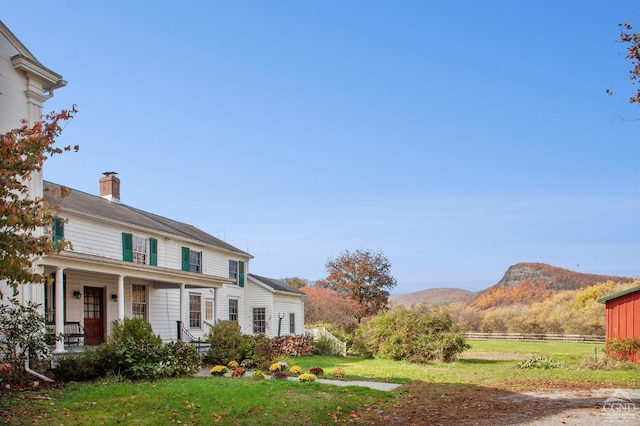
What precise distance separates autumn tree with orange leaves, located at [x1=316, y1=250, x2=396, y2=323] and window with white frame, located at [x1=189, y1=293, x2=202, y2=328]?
1993 cm

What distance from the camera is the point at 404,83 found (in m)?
18.7

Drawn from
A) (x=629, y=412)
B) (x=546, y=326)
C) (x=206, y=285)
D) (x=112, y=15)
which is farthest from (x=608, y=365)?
(x=546, y=326)

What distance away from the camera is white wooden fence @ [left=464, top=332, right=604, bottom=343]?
40188 millimetres

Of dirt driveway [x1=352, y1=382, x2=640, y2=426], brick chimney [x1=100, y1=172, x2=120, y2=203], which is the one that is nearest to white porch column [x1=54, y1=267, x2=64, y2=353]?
dirt driveway [x1=352, y1=382, x2=640, y2=426]

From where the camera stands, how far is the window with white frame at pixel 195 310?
24125 millimetres

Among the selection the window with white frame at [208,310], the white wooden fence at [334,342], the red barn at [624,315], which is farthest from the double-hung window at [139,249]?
the red barn at [624,315]

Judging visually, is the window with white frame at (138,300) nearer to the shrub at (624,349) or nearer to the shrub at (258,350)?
the shrub at (258,350)

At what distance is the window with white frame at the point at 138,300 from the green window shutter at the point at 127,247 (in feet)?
4.29

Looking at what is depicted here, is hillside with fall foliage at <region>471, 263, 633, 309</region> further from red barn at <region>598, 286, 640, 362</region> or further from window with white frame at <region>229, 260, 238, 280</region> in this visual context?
red barn at <region>598, 286, 640, 362</region>

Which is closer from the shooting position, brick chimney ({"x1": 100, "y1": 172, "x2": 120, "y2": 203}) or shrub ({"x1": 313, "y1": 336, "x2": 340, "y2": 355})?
brick chimney ({"x1": 100, "y1": 172, "x2": 120, "y2": 203})

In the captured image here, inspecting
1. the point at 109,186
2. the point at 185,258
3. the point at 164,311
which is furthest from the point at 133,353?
the point at 109,186

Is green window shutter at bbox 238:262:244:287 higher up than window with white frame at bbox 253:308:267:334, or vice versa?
green window shutter at bbox 238:262:244:287

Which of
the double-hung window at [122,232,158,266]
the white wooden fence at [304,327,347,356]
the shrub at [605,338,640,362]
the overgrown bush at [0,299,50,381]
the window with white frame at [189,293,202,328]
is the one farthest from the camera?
the white wooden fence at [304,327,347,356]

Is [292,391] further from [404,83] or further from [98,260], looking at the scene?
[404,83]
